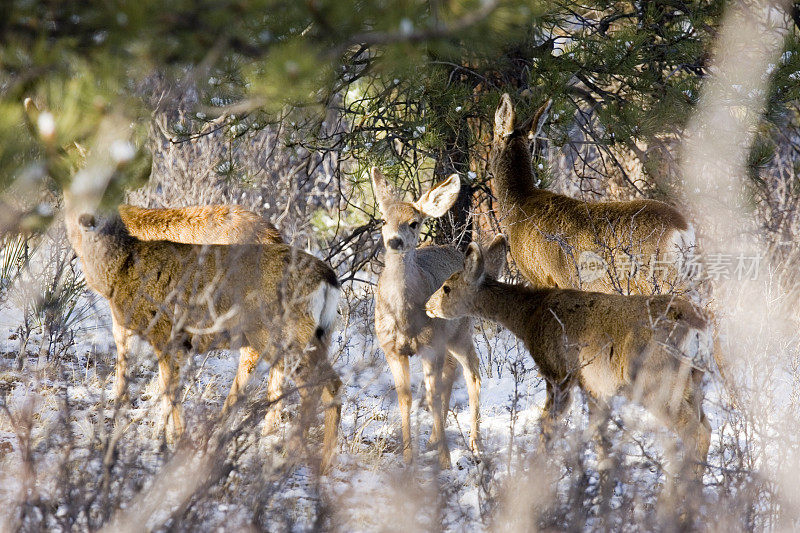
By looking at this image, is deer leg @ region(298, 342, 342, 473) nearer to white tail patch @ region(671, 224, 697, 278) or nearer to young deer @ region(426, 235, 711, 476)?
young deer @ region(426, 235, 711, 476)

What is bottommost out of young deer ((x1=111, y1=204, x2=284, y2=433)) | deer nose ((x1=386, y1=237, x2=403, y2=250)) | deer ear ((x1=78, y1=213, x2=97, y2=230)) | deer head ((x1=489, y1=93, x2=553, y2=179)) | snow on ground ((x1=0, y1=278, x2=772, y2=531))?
snow on ground ((x1=0, y1=278, x2=772, y2=531))

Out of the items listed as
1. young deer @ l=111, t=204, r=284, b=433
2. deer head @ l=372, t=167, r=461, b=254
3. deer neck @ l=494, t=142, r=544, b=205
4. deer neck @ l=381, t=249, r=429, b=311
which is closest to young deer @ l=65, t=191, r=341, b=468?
deer neck @ l=381, t=249, r=429, b=311

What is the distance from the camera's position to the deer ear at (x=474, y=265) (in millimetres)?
5879

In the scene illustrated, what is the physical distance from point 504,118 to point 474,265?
2.24 m

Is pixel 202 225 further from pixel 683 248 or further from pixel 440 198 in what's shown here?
pixel 683 248

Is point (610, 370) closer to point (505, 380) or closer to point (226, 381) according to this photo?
point (505, 380)

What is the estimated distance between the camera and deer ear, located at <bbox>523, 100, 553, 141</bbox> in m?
7.22

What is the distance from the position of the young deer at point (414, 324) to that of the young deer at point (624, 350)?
0.68 metres

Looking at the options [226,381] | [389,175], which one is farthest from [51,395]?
[389,175]

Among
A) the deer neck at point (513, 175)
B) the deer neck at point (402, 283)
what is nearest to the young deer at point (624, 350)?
the deer neck at point (402, 283)

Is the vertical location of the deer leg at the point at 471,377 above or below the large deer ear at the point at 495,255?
below

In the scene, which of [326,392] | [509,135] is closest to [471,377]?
[326,392]

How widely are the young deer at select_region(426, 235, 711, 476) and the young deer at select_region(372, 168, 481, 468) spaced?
681 mm

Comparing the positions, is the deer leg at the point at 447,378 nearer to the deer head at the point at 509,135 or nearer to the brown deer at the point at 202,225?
the brown deer at the point at 202,225
